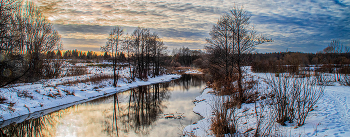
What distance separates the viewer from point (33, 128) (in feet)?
27.1

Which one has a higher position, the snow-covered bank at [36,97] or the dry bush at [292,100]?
the dry bush at [292,100]

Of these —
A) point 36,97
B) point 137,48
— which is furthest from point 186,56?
point 36,97

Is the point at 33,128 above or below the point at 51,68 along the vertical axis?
below

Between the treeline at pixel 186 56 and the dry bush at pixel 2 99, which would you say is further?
the treeline at pixel 186 56

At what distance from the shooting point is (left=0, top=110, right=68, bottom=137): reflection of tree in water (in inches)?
298

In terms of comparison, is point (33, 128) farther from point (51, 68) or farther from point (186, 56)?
point (186, 56)

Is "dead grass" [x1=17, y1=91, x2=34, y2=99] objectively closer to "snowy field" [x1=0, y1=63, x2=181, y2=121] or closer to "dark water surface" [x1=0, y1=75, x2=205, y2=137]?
"snowy field" [x1=0, y1=63, x2=181, y2=121]

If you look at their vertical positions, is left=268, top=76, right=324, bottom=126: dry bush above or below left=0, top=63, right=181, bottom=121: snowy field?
above

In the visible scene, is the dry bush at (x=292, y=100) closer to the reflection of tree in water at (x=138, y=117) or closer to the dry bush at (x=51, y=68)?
the reflection of tree in water at (x=138, y=117)

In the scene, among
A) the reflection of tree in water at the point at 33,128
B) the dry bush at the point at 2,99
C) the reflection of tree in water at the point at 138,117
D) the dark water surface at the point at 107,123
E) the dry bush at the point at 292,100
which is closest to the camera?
the dry bush at the point at 292,100

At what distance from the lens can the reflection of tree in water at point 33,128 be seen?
757 cm

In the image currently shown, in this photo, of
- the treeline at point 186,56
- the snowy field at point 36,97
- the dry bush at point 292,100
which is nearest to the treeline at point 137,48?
the snowy field at point 36,97

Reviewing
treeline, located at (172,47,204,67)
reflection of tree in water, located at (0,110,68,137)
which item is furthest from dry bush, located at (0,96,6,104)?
treeline, located at (172,47,204,67)

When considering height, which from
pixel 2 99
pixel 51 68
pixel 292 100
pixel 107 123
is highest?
pixel 51 68
